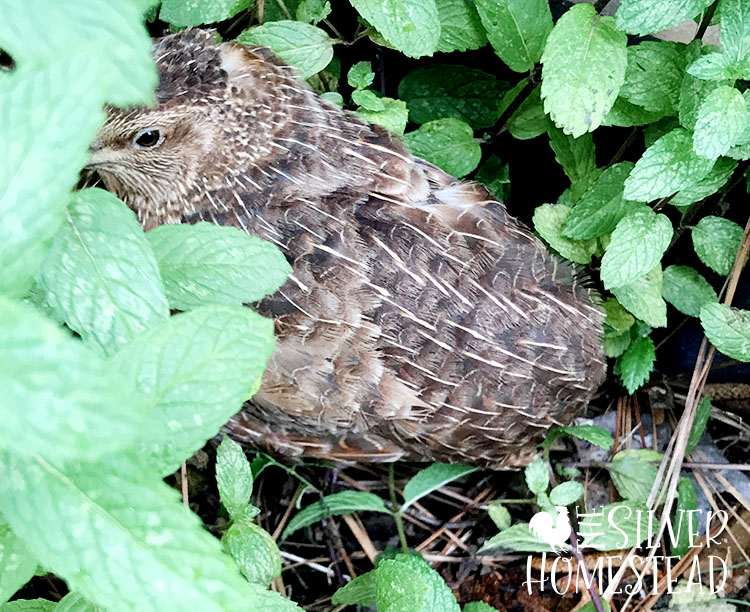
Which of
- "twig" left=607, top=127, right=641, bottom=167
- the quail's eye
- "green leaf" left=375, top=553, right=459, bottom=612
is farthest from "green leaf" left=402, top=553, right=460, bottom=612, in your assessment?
"twig" left=607, top=127, right=641, bottom=167

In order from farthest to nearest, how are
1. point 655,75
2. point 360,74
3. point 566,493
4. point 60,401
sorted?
1. point 566,493
2. point 360,74
3. point 655,75
4. point 60,401

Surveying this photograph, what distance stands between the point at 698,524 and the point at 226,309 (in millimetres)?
1736

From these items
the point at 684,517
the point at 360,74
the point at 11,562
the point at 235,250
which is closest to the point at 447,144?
the point at 360,74

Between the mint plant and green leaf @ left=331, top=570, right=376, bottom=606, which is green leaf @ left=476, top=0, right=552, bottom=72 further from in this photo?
green leaf @ left=331, top=570, right=376, bottom=606

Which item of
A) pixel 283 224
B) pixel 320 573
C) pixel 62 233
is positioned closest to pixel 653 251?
pixel 283 224

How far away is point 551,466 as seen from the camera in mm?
2018

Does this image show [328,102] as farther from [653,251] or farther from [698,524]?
[698,524]

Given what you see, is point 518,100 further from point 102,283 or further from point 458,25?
point 102,283

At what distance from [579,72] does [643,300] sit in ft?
1.93

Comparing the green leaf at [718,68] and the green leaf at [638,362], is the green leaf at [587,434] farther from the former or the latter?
the green leaf at [718,68]

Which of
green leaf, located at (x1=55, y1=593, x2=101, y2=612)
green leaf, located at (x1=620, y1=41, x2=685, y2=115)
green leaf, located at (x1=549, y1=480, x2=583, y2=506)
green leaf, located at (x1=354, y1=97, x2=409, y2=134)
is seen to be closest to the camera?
green leaf, located at (x1=55, y1=593, x2=101, y2=612)

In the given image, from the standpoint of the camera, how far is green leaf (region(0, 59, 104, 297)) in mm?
582

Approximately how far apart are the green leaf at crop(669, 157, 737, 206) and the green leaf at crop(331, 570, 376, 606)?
42.0 inches

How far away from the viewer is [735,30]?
139 centimetres
